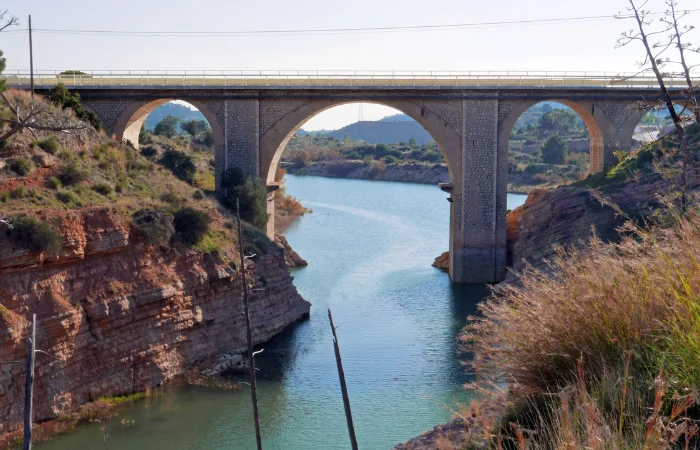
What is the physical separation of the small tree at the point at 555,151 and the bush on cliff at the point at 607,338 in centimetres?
5638

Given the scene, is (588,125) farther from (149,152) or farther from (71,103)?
(71,103)

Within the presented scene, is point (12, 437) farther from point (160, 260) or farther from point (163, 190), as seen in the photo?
point (163, 190)

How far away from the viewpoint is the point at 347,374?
17125 mm

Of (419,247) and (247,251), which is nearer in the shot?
(247,251)

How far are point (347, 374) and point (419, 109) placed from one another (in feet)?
41.0

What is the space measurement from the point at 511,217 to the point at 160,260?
15.3 meters

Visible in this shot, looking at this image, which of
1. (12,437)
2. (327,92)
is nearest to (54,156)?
(12,437)

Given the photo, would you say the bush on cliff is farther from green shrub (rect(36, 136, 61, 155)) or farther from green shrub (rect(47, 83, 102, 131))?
green shrub (rect(47, 83, 102, 131))

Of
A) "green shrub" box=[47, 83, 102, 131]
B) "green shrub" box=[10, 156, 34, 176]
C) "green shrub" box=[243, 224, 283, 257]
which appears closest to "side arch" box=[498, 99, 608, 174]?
"green shrub" box=[243, 224, 283, 257]

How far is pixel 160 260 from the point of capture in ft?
57.3

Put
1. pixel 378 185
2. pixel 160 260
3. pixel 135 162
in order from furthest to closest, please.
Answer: pixel 378 185
pixel 135 162
pixel 160 260

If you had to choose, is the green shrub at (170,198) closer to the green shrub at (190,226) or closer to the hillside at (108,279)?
the hillside at (108,279)

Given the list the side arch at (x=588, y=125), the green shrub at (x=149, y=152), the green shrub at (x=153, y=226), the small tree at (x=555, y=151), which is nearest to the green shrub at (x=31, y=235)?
the green shrub at (x=153, y=226)

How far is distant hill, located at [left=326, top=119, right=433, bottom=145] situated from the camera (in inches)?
5221
